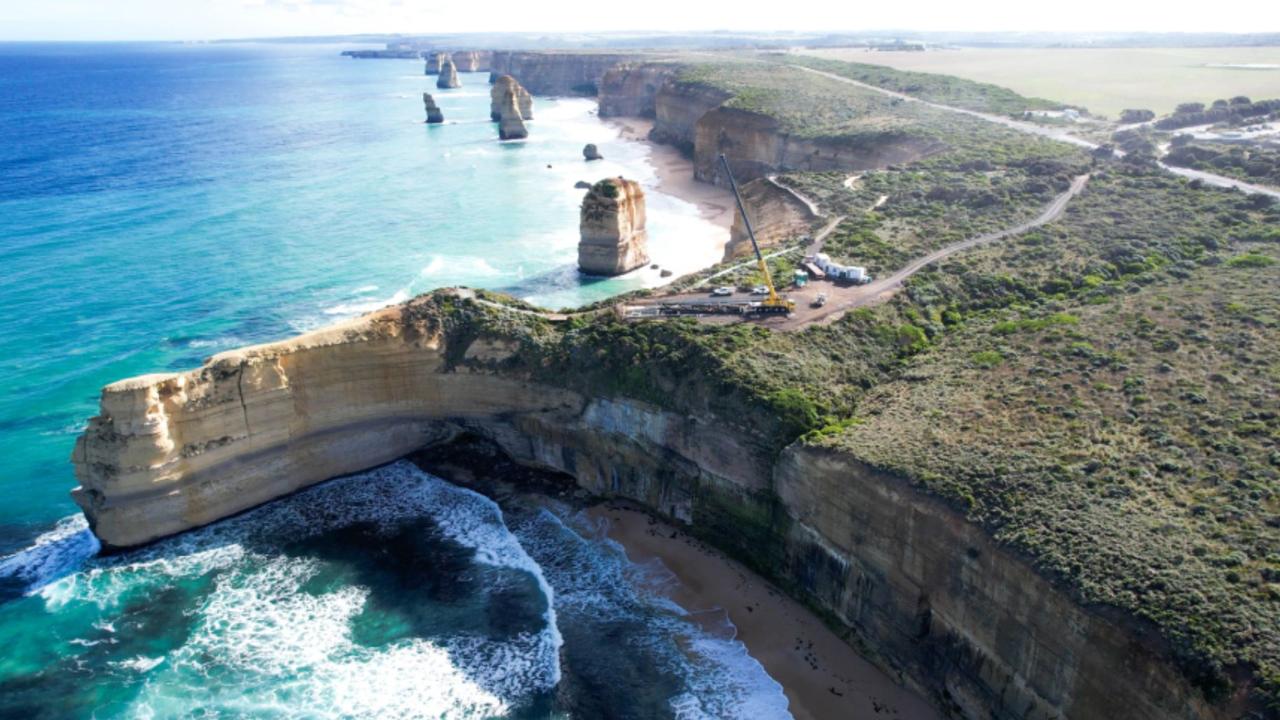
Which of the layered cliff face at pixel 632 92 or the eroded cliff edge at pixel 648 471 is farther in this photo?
the layered cliff face at pixel 632 92

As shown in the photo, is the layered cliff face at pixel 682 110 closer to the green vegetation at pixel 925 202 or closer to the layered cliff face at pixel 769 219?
the layered cliff face at pixel 769 219

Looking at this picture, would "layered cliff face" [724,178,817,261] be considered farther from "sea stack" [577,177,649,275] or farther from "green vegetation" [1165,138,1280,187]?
"green vegetation" [1165,138,1280,187]

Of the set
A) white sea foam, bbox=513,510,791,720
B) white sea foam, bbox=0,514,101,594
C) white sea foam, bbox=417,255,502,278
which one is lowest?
white sea foam, bbox=513,510,791,720

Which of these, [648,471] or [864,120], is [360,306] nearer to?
[648,471]

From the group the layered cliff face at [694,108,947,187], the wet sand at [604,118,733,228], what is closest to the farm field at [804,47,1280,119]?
the layered cliff face at [694,108,947,187]

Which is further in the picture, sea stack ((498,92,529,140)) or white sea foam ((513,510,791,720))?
sea stack ((498,92,529,140))

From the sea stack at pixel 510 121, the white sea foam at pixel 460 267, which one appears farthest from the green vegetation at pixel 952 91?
the white sea foam at pixel 460 267

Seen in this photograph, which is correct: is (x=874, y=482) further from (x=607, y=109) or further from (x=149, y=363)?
(x=607, y=109)

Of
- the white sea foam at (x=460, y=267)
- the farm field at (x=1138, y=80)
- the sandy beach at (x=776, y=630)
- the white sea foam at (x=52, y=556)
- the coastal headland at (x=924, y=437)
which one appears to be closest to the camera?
the coastal headland at (x=924, y=437)
